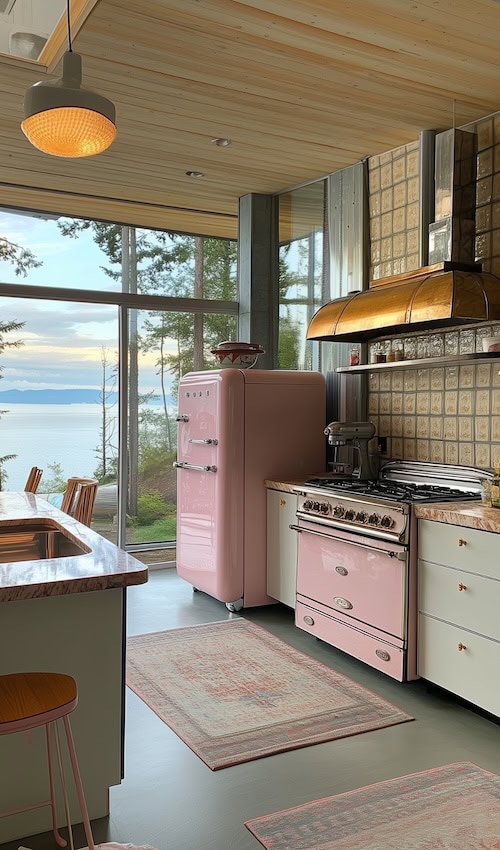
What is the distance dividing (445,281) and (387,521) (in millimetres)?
1173

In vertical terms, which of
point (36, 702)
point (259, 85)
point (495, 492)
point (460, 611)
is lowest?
point (460, 611)

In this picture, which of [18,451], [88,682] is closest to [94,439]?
[18,451]

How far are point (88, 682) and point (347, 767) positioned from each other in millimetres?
1054

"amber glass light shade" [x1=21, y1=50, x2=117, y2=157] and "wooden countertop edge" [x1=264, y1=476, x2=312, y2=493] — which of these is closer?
"amber glass light shade" [x1=21, y1=50, x2=117, y2=157]

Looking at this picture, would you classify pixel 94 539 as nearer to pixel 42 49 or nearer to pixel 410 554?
pixel 410 554

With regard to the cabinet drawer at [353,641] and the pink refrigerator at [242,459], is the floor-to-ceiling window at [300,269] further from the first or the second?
the cabinet drawer at [353,641]

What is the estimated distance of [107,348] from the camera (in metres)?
5.77

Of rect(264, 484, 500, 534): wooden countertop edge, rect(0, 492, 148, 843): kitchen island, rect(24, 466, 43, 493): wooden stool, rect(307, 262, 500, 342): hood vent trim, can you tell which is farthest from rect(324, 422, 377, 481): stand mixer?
rect(0, 492, 148, 843): kitchen island

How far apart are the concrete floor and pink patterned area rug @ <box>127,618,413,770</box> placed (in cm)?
6

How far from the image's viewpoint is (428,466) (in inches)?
165

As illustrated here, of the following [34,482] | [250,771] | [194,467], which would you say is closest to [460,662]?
[250,771]

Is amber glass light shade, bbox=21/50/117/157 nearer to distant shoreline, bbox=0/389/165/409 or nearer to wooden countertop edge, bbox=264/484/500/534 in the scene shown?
wooden countertop edge, bbox=264/484/500/534

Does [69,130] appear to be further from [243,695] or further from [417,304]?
[243,695]

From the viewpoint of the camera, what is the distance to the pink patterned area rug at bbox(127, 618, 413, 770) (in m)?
2.95
